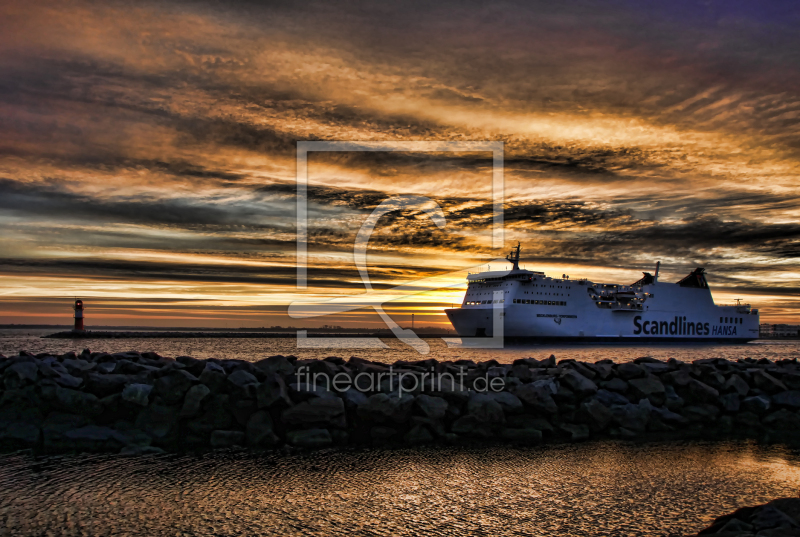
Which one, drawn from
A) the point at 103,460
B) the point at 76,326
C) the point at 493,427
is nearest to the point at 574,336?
the point at 493,427

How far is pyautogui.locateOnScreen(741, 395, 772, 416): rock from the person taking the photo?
1332 cm

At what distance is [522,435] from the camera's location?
11.2m

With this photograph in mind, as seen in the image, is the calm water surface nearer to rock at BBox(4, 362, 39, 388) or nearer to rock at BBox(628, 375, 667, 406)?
rock at BBox(628, 375, 667, 406)

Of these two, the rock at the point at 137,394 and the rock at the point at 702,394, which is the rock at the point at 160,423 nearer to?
the rock at the point at 137,394

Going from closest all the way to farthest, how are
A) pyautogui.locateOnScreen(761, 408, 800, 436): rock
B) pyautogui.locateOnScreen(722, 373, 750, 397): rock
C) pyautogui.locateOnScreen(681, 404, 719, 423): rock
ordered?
1. pyautogui.locateOnScreen(761, 408, 800, 436): rock
2. pyautogui.locateOnScreen(681, 404, 719, 423): rock
3. pyautogui.locateOnScreen(722, 373, 750, 397): rock

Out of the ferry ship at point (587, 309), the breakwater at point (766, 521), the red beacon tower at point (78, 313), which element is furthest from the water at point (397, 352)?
the breakwater at point (766, 521)

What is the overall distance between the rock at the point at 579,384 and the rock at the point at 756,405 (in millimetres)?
4193

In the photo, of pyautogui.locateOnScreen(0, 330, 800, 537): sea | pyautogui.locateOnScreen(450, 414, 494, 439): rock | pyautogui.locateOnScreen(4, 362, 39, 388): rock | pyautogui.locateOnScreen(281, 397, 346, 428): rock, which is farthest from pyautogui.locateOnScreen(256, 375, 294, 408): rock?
pyautogui.locateOnScreen(4, 362, 39, 388): rock

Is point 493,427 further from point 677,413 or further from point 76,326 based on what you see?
point 76,326

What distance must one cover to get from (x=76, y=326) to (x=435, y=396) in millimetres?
79793

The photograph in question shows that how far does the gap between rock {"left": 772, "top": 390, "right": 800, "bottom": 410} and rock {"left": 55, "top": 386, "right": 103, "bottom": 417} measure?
16.3m

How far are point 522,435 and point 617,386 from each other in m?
3.73

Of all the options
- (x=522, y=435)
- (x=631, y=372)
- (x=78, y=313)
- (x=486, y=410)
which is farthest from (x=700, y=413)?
(x=78, y=313)

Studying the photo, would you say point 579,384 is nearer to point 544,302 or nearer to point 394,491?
point 394,491
